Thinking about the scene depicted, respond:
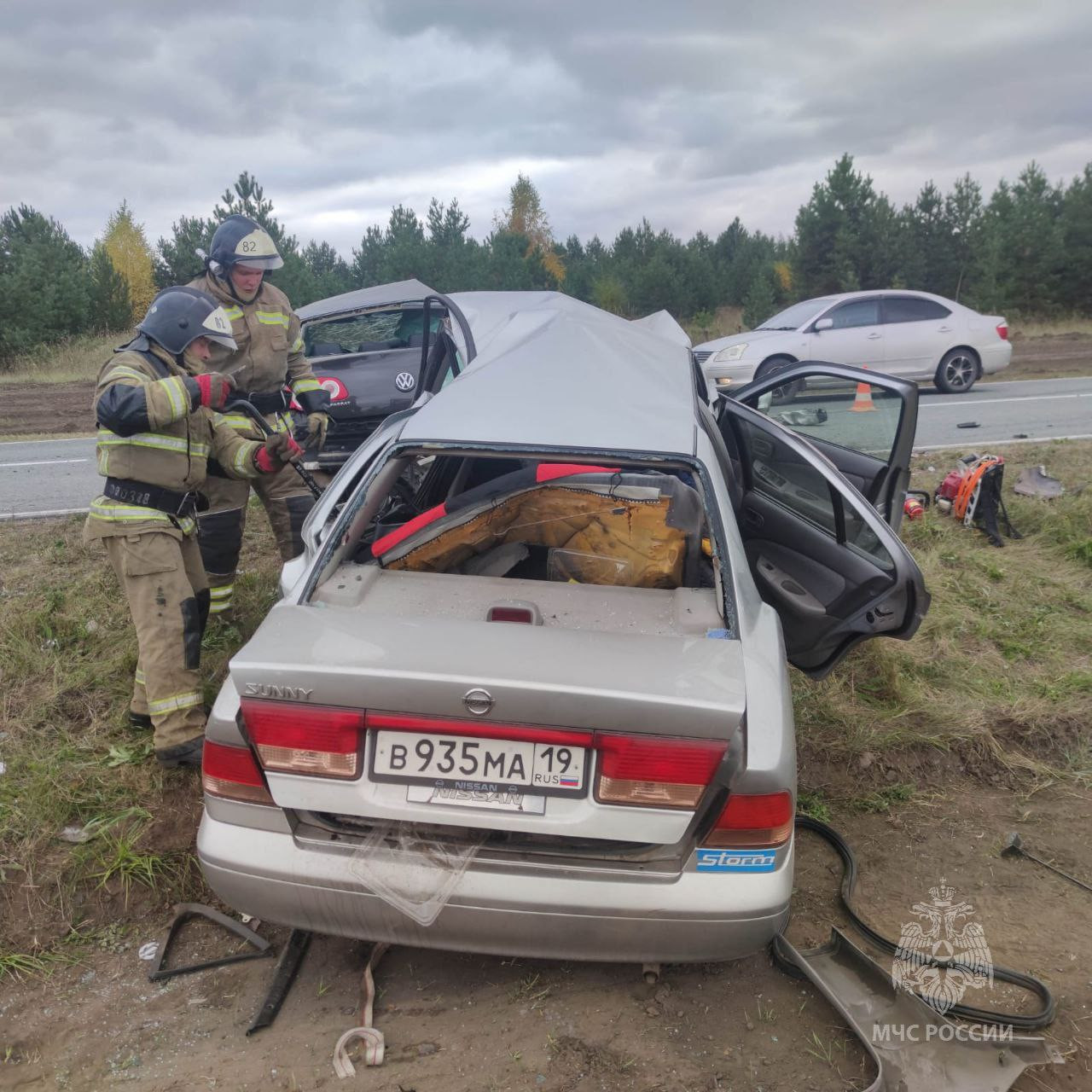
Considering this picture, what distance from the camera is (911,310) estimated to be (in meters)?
12.4

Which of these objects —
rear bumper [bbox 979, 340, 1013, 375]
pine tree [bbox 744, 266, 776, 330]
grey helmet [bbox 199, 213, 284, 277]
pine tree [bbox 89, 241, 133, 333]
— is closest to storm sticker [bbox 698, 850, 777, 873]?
grey helmet [bbox 199, 213, 284, 277]

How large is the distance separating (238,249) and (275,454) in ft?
4.32

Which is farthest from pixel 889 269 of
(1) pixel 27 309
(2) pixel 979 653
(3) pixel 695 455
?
(3) pixel 695 455

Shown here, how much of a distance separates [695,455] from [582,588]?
530 mm

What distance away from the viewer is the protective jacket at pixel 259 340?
14.4 feet

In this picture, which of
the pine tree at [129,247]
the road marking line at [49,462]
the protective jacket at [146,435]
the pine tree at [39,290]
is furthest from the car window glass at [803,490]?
the pine tree at [129,247]

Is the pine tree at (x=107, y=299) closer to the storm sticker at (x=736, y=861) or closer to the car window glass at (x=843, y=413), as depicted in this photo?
the car window glass at (x=843, y=413)

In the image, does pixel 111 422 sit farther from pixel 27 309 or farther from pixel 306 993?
pixel 27 309

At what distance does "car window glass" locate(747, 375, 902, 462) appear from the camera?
375 centimetres

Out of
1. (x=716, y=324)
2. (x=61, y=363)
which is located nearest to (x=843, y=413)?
(x=61, y=363)

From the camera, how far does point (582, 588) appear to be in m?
2.62

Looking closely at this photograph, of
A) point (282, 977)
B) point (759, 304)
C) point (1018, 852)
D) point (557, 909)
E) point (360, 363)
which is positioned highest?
point (759, 304)

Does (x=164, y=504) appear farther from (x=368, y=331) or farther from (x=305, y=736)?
(x=368, y=331)

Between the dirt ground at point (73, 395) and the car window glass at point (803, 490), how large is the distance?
33.6 ft
